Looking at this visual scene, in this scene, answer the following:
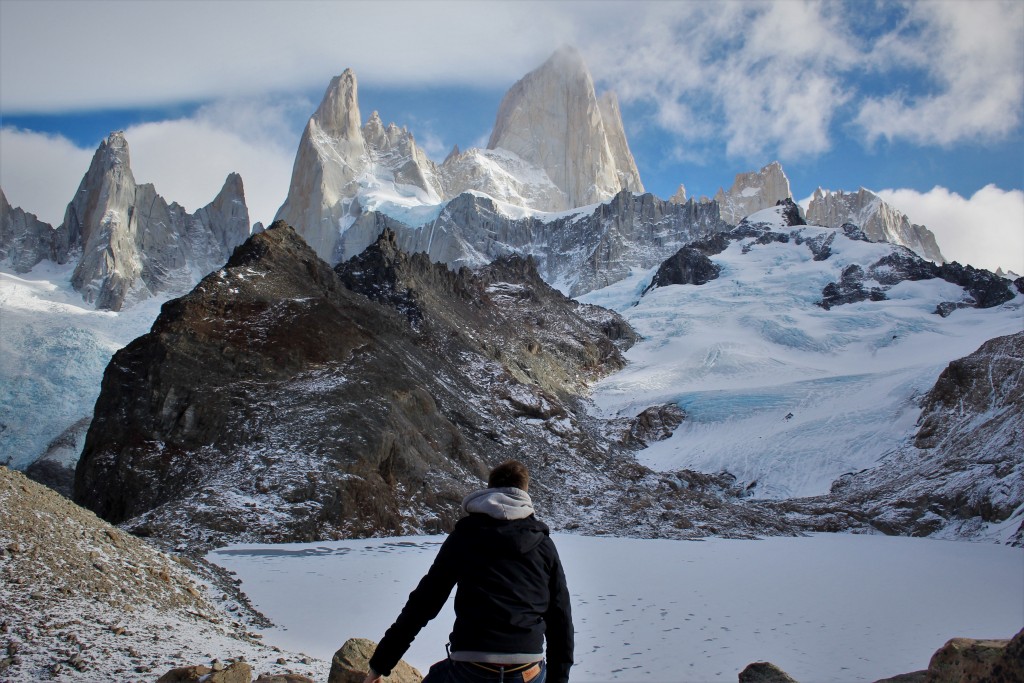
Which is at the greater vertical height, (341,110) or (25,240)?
(341,110)

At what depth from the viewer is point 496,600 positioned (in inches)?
159

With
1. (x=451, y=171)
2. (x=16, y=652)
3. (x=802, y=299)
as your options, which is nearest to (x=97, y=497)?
(x=16, y=652)

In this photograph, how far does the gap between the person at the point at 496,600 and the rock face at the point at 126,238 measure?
84.7m

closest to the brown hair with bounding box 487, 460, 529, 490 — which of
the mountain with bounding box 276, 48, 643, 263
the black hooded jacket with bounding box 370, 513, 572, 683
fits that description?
the black hooded jacket with bounding box 370, 513, 572, 683

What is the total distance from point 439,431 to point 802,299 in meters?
67.3

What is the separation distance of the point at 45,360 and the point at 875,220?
152m

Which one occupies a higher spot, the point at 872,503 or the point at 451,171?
the point at 451,171

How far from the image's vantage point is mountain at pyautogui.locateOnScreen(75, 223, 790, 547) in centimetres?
1969

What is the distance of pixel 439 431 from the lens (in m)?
27.7

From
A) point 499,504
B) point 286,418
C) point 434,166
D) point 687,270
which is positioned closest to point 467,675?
point 499,504

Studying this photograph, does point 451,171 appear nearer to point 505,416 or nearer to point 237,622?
point 505,416

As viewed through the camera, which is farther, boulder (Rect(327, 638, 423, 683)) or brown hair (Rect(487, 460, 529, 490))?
boulder (Rect(327, 638, 423, 683))

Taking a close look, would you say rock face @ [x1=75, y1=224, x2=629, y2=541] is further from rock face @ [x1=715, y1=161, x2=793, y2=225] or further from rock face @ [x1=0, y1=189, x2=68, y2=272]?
rock face @ [x1=715, y1=161, x2=793, y2=225]

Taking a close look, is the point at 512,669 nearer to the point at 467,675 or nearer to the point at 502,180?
the point at 467,675
